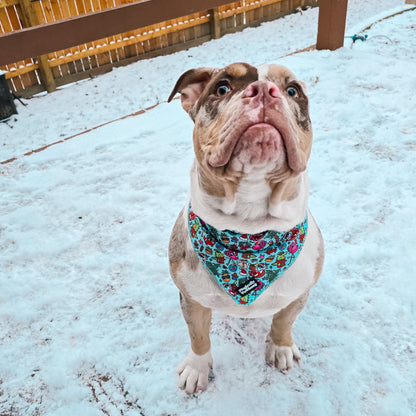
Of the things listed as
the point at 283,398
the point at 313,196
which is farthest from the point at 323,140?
the point at 283,398

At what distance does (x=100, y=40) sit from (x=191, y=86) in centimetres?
617

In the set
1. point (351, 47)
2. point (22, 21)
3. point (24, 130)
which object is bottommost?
point (24, 130)

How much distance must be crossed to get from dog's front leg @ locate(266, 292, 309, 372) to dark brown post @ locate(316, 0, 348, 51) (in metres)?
4.55

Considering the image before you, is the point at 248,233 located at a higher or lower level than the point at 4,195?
higher

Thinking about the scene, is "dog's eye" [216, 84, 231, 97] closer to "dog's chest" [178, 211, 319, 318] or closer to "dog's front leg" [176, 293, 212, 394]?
"dog's chest" [178, 211, 319, 318]

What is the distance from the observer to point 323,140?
3848mm

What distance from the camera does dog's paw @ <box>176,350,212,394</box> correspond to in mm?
1975

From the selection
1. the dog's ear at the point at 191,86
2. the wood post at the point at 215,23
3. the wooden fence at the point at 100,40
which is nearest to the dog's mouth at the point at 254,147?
the dog's ear at the point at 191,86

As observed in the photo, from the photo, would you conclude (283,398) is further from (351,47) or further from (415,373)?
(351,47)

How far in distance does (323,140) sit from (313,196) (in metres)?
0.86

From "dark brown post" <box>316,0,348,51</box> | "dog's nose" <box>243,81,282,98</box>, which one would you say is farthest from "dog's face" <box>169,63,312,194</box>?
"dark brown post" <box>316,0,348,51</box>

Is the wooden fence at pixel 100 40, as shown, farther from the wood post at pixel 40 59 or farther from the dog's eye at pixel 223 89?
the dog's eye at pixel 223 89

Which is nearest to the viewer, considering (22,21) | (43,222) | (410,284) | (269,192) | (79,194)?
(269,192)

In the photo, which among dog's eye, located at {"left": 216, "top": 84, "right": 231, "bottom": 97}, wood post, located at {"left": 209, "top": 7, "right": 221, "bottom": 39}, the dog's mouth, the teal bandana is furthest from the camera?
wood post, located at {"left": 209, "top": 7, "right": 221, "bottom": 39}
